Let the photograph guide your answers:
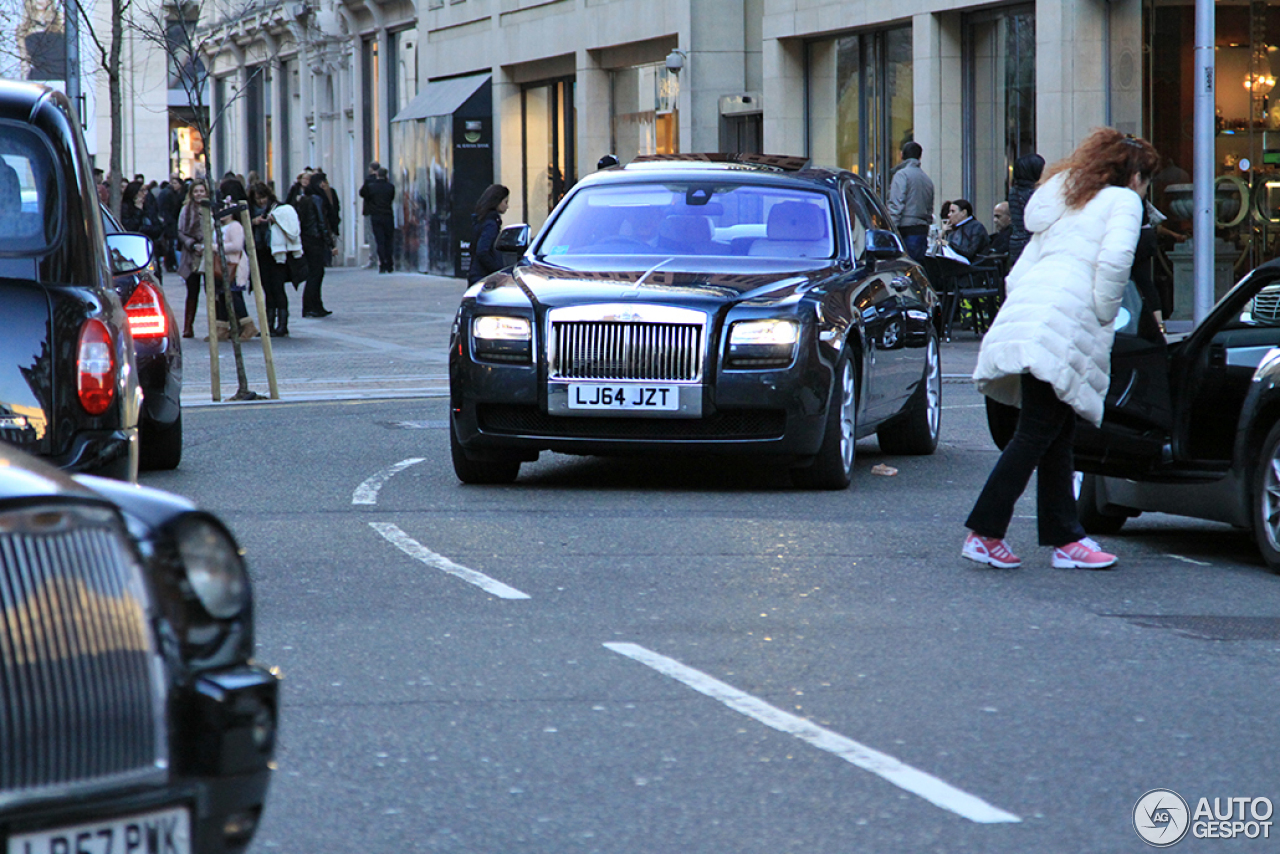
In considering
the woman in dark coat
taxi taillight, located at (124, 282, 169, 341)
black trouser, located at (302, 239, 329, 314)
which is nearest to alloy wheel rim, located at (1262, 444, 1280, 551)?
taxi taillight, located at (124, 282, 169, 341)

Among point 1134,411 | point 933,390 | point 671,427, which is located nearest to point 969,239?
point 933,390

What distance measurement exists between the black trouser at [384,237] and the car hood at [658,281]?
92.2ft

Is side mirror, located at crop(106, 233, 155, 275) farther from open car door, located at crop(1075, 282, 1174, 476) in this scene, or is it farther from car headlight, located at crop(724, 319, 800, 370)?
open car door, located at crop(1075, 282, 1174, 476)

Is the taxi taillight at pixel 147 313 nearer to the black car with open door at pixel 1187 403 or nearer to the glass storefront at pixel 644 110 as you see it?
the black car with open door at pixel 1187 403

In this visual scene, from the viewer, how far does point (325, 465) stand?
11.3 metres

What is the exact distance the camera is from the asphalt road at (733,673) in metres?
4.36

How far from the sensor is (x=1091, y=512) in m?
9.05

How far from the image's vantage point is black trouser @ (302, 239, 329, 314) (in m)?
26.4

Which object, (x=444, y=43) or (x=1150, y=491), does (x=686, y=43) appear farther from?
(x=1150, y=491)

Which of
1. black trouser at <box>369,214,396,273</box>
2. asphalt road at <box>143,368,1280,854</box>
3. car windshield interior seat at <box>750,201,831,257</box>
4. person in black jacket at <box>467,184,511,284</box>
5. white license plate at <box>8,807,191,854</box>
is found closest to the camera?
white license plate at <box>8,807,191,854</box>

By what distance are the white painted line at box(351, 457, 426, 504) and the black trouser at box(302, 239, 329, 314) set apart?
14346 millimetres

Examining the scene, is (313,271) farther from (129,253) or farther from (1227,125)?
(129,253)

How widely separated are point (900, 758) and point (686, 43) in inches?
1080

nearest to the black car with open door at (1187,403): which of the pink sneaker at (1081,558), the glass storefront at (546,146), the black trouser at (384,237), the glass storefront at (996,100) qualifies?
the pink sneaker at (1081,558)
